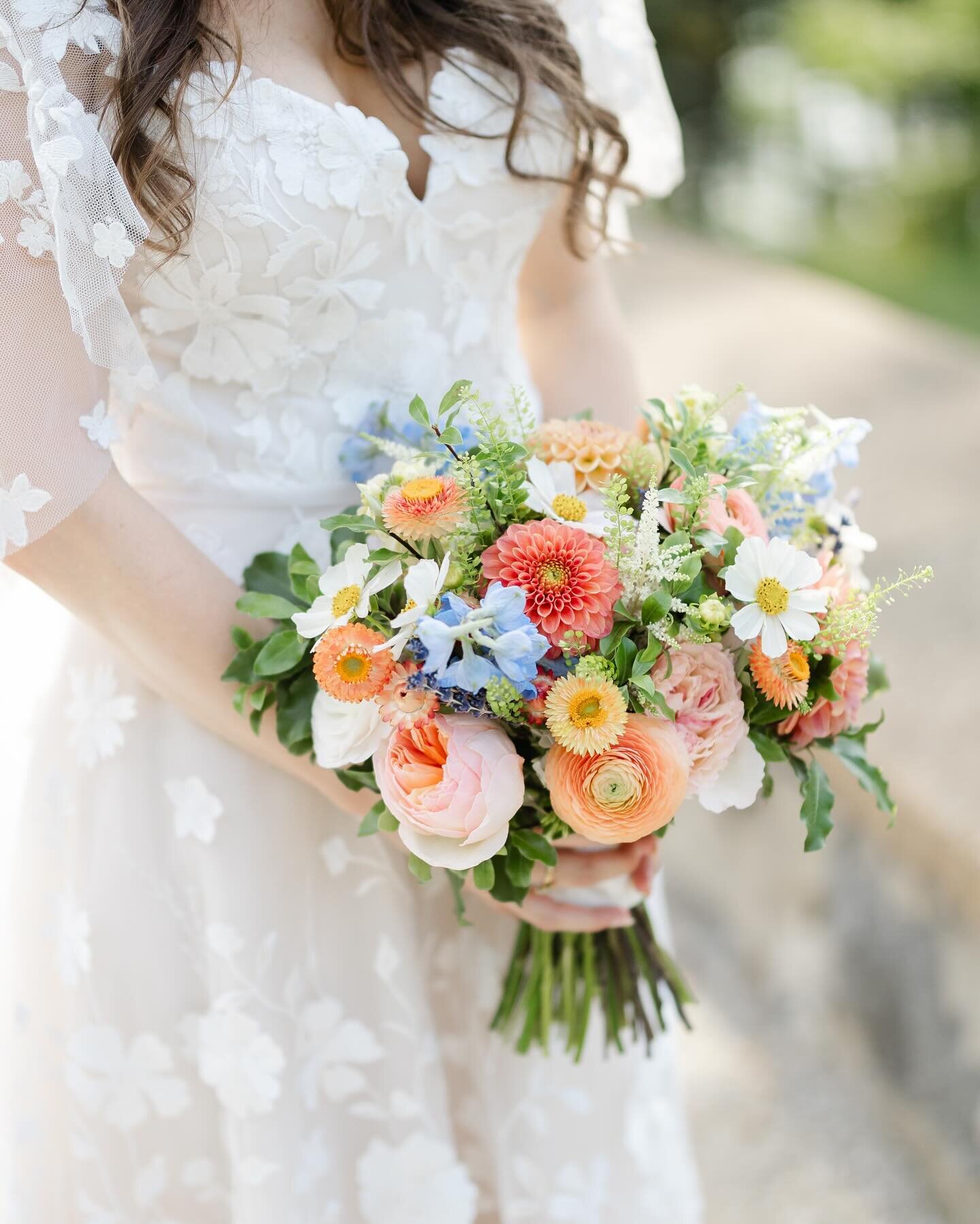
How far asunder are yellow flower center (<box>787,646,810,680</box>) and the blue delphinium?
22 centimetres

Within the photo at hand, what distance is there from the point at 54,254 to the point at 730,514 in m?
0.66

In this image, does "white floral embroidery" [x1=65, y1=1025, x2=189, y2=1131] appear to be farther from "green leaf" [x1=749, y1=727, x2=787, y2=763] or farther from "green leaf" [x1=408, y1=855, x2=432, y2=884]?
"green leaf" [x1=749, y1=727, x2=787, y2=763]

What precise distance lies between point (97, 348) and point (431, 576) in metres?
0.40

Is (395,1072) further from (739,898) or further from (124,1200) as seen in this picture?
(739,898)

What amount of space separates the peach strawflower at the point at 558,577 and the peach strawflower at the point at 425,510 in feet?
0.16

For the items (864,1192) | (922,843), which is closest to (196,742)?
(922,843)

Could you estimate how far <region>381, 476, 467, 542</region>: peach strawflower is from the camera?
0.96m

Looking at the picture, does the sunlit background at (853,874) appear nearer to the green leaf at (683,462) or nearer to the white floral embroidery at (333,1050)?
the white floral embroidery at (333,1050)

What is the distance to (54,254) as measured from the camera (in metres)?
1.00

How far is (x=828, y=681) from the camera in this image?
41.1 inches

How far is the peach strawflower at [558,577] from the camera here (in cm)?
93

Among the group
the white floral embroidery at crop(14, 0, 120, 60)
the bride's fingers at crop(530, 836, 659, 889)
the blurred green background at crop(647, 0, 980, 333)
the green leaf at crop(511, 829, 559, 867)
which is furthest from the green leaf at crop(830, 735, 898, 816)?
the blurred green background at crop(647, 0, 980, 333)

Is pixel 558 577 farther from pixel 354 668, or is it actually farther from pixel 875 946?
pixel 875 946

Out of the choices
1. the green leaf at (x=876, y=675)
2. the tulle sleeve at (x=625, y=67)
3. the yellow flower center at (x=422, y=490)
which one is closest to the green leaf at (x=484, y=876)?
the yellow flower center at (x=422, y=490)
